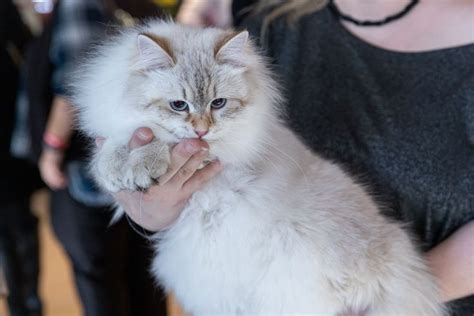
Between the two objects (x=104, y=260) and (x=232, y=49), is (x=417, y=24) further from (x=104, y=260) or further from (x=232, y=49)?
(x=104, y=260)

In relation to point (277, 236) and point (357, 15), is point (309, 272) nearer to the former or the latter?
point (277, 236)

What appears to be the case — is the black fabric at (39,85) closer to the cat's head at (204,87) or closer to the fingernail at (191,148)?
the cat's head at (204,87)

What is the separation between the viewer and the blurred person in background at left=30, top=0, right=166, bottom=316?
1.56m

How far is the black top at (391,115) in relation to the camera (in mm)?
1005

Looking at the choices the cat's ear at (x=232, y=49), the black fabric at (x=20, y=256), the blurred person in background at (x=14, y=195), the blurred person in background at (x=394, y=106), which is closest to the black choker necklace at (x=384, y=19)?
the blurred person in background at (x=394, y=106)

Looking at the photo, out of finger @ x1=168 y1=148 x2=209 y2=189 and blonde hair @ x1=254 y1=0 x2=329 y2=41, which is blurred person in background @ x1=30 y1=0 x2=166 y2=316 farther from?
finger @ x1=168 y1=148 x2=209 y2=189

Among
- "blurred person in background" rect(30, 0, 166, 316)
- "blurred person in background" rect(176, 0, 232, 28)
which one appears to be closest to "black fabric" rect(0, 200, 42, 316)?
"blurred person in background" rect(30, 0, 166, 316)

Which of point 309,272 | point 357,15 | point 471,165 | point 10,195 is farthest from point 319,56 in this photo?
point 10,195

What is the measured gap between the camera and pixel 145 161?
82 cm

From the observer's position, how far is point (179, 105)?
876mm

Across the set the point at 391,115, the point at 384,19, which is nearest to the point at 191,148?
the point at 391,115

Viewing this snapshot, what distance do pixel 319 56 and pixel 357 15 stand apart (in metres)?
0.15

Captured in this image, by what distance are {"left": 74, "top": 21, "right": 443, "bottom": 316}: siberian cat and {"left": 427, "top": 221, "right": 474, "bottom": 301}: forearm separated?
0.05 m

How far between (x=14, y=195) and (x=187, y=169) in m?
1.50
